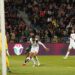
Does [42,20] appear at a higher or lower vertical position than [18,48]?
higher

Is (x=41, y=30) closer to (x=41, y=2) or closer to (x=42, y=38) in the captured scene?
(x=42, y=38)

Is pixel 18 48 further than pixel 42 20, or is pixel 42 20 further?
pixel 42 20

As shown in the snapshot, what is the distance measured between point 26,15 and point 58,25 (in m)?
3.45

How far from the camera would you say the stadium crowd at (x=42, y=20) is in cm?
3525

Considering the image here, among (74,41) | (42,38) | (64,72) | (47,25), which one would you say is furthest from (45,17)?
(64,72)

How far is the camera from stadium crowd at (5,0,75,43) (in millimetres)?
35250

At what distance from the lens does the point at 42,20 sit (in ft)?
126

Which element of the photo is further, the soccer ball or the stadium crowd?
the stadium crowd

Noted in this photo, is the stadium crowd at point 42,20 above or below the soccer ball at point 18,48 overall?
above

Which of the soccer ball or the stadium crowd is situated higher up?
the stadium crowd

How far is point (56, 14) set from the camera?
39062 mm

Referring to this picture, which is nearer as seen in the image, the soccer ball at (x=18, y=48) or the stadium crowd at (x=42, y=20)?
the soccer ball at (x=18, y=48)

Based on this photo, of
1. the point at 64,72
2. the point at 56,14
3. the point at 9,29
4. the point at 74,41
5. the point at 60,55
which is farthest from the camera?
the point at 56,14

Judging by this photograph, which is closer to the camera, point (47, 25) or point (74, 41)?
point (74, 41)
